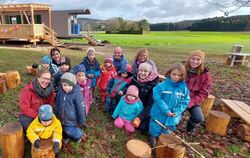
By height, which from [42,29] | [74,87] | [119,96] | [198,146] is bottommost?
[198,146]

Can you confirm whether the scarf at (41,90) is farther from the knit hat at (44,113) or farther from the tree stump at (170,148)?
the tree stump at (170,148)

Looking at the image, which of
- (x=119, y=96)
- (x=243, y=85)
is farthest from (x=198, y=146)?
(x=243, y=85)

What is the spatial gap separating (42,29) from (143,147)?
1717cm

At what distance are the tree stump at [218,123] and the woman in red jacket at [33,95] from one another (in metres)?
3.33

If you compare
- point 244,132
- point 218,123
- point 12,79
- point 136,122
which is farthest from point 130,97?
point 12,79

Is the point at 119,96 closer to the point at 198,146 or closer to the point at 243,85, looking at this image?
the point at 198,146

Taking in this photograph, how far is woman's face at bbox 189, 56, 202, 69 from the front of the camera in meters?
4.06

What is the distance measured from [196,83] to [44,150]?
3.04 m

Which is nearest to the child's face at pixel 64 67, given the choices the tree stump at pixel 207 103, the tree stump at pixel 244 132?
the tree stump at pixel 207 103

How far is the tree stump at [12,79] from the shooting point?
5.64m

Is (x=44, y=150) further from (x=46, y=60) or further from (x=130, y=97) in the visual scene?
(x=46, y=60)

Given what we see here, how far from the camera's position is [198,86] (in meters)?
4.23

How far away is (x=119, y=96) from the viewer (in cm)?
445

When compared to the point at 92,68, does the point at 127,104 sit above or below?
below
